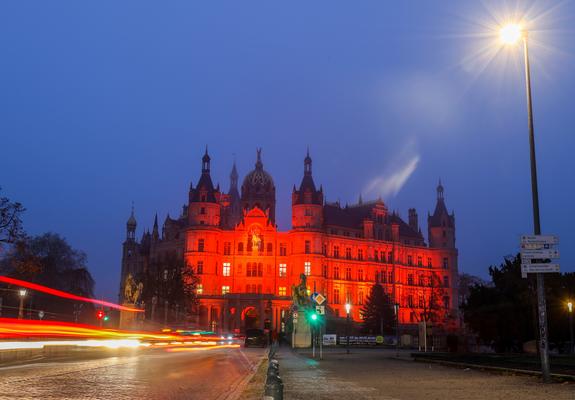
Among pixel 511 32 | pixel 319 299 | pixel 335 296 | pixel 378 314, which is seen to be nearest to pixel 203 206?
pixel 335 296

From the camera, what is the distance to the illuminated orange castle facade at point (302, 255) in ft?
333

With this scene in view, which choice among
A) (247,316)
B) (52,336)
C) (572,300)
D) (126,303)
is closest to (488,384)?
(52,336)

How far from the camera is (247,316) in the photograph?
101312mm

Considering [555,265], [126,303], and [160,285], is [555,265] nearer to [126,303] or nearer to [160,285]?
[126,303]

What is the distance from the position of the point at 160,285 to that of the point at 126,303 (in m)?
30.8

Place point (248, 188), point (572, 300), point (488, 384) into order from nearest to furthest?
point (488, 384) → point (572, 300) → point (248, 188)

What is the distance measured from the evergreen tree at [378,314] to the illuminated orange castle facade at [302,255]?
10.4 metres

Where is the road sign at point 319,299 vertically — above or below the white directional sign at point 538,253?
below

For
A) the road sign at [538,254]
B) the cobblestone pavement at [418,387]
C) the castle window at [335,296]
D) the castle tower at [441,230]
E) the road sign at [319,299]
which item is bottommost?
the cobblestone pavement at [418,387]

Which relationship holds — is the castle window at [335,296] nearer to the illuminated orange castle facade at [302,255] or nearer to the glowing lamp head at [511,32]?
the illuminated orange castle facade at [302,255]

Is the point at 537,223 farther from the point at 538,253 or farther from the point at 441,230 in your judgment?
the point at 441,230

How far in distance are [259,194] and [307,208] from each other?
19676mm

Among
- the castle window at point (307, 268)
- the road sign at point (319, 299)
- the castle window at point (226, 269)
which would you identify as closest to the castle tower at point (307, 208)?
the castle window at point (307, 268)

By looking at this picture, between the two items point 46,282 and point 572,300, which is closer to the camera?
point 572,300
